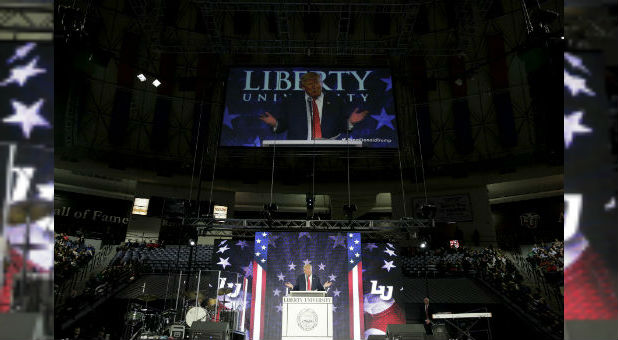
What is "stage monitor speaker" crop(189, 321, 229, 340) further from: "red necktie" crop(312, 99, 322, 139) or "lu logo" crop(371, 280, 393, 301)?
"red necktie" crop(312, 99, 322, 139)

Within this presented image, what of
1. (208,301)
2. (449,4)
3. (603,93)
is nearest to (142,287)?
(208,301)

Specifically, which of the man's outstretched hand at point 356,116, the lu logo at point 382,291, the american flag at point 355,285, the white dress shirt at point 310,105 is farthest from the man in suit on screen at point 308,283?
the man's outstretched hand at point 356,116

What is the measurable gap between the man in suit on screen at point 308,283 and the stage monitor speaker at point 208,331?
190 inches

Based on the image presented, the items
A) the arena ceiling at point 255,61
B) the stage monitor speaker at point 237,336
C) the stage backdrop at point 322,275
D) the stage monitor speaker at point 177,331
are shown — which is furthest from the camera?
the arena ceiling at point 255,61

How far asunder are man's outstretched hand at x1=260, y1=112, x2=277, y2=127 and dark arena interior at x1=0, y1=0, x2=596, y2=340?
119 mm

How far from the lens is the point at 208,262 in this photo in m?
15.5

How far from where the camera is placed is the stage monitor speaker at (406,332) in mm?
7785

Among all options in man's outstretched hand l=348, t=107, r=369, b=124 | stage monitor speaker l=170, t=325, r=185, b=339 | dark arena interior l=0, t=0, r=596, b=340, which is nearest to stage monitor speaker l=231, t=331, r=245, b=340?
dark arena interior l=0, t=0, r=596, b=340

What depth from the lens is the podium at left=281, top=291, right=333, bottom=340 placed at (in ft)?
24.6

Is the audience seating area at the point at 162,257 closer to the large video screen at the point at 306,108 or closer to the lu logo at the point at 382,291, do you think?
the large video screen at the point at 306,108

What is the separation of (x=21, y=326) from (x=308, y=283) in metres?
10.1

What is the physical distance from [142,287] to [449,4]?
16.9 m

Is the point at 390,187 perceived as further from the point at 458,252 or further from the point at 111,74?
the point at 111,74

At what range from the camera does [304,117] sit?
13633 millimetres
